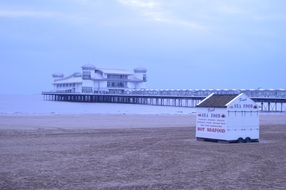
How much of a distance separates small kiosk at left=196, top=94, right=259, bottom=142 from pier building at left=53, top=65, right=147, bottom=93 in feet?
268

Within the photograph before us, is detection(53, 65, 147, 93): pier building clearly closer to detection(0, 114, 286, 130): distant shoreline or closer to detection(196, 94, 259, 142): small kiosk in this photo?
detection(0, 114, 286, 130): distant shoreline

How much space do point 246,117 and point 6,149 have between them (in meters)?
7.10

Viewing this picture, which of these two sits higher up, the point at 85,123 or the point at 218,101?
the point at 218,101

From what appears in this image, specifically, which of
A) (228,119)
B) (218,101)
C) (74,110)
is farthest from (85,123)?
(74,110)

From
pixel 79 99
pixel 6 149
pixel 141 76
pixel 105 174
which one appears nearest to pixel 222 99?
pixel 6 149

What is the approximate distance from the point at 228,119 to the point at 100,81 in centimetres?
8585

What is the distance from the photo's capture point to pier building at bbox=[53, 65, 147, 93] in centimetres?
9806

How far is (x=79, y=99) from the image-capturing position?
3831 inches

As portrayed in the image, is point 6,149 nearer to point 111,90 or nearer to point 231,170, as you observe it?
point 231,170

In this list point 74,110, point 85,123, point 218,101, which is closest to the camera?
point 218,101

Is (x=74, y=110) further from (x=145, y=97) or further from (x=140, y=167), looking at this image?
(x=140, y=167)

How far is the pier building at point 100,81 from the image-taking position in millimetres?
98062

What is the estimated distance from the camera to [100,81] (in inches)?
3920

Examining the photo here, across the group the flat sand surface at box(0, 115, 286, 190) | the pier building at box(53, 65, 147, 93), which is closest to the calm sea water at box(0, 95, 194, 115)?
the pier building at box(53, 65, 147, 93)
